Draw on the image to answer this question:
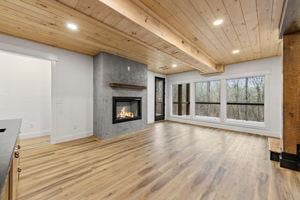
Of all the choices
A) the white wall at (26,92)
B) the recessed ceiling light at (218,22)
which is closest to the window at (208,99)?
the recessed ceiling light at (218,22)

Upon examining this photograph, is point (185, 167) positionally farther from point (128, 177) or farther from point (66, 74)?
point (66, 74)

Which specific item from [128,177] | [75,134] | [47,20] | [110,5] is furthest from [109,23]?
[75,134]

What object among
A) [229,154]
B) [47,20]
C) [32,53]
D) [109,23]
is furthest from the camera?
[32,53]

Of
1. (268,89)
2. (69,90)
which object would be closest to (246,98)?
(268,89)

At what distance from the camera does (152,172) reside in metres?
2.33

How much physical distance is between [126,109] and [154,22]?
3.21 m

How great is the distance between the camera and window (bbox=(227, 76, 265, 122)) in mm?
5156

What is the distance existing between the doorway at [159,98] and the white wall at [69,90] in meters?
3.53

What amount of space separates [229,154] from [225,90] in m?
3.07

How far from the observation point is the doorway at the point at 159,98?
7.25 meters

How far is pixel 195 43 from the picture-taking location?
135 inches

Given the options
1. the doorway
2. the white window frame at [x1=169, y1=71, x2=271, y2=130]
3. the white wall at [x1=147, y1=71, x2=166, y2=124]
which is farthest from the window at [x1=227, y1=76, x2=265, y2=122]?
the white wall at [x1=147, y1=71, x2=166, y2=124]

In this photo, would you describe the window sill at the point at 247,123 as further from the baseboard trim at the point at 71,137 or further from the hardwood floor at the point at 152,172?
the baseboard trim at the point at 71,137

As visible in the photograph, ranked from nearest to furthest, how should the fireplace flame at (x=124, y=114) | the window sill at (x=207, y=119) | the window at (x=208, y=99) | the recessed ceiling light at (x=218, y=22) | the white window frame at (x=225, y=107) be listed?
the recessed ceiling light at (x=218, y=22) → the white window frame at (x=225, y=107) → the fireplace flame at (x=124, y=114) → the window sill at (x=207, y=119) → the window at (x=208, y=99)
